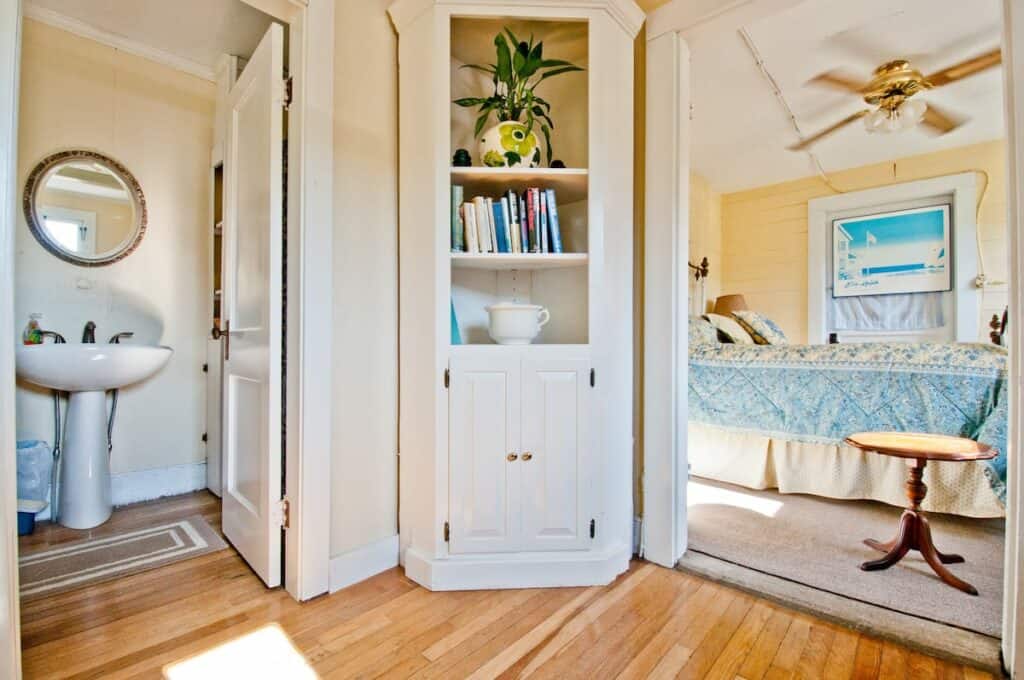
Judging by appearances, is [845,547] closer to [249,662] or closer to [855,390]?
[855,390]

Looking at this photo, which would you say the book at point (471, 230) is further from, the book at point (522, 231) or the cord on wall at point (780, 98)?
the cord on wall at point (780, 98)

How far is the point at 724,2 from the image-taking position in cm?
169

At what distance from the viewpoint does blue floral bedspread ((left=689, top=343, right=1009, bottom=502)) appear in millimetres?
2146

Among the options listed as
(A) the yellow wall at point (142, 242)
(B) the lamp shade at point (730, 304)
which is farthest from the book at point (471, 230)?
(B) the lamp shade at point (730, 304)

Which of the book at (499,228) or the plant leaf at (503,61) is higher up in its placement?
the plant leaf at (503,61)

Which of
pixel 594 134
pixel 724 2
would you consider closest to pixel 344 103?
pixel 594 134

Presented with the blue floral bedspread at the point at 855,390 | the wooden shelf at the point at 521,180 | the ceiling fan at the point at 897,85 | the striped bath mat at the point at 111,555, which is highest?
the ceiling fan at the point at 897,85

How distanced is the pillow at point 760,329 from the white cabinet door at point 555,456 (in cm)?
258

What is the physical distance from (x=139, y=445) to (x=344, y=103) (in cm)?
216

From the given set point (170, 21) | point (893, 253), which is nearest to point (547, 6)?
point (170, 21)

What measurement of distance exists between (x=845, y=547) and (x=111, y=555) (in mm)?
3000

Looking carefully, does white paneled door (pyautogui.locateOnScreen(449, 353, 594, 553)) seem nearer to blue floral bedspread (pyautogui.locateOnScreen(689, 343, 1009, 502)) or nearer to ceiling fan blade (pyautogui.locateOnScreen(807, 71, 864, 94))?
blue floral bedspread (pyautogui.locateOnScreen(689, 343, 1009, 502))

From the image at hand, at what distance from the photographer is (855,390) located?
2.46 meters

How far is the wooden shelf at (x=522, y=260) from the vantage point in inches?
66.6
